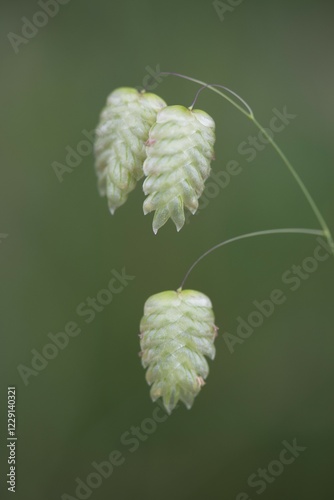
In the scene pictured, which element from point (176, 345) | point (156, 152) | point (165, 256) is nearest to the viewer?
point (156, 152)

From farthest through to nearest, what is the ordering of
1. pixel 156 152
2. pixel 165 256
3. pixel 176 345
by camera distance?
pixel 165 256, pixel 176 345, pixel 156 152

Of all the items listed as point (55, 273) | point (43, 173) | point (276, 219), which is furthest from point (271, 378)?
point (43, 173)

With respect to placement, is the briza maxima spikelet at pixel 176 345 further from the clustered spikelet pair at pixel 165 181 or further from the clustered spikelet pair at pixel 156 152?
the clustered spikelet pair at pixel 156 152

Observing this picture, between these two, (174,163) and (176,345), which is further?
(176,345)

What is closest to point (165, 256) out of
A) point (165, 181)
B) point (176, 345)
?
point (176, 345)

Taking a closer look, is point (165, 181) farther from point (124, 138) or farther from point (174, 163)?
point (124, 138)

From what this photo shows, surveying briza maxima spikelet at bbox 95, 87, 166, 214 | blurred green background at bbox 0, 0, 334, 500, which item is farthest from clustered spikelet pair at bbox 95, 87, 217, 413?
blurred green background at bbox 0, 0, 334, 500
